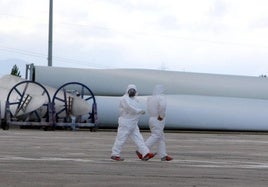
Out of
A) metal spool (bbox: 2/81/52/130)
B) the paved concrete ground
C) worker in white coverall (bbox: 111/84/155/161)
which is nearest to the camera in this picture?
the paved concrete ground

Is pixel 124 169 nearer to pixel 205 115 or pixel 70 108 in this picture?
pixel 70 108

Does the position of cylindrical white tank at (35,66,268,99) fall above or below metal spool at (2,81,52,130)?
above

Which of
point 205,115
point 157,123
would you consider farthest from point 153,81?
point 157,123

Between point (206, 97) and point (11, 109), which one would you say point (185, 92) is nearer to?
point (206, 97)

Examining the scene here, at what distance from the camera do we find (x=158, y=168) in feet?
55.1

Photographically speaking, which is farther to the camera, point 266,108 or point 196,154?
point 266,108

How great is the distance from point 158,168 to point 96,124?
80.0 ft

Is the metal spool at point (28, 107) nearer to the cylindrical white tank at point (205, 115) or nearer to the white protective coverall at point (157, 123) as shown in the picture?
the cylindrical white tank at point (205, 115)

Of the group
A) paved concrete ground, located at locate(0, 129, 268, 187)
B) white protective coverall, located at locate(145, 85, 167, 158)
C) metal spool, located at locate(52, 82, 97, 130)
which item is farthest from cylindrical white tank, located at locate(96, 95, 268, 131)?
white protective coverall, located at locate(145, 85, 167, 158)

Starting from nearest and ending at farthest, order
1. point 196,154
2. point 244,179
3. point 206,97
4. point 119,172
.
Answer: point 244,179, point 119,172, point 196,154, point 206,97

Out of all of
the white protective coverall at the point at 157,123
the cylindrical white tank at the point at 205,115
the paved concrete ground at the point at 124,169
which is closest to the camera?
the paved concrete ground at the point at 124,169

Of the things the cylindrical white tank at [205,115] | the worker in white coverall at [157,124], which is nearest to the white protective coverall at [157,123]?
the worker in white coverall at [157,124]

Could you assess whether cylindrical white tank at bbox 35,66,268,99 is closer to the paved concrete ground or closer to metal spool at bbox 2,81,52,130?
metal spool at bbox 2,81,52,130

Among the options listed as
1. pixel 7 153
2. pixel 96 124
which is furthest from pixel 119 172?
pixel 96 124
